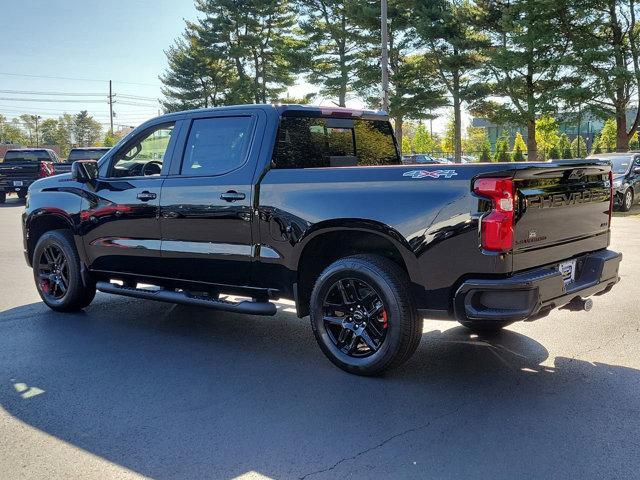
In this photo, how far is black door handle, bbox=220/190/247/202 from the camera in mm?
4938

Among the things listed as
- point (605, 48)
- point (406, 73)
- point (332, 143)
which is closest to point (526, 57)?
point (605, 48)

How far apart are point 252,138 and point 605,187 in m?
2.78

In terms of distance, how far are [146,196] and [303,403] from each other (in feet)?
8.36

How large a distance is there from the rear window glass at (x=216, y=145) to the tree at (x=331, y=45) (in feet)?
109

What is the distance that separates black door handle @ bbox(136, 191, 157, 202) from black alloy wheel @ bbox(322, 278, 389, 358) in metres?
1.92

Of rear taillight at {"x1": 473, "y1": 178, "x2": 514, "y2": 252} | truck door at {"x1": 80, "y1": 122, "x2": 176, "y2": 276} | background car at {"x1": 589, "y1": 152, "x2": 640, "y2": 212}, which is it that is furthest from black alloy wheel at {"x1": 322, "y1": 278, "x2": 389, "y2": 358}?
background car at {"x1": 589, "y1": 152, "x2": 640, "y2": 212}

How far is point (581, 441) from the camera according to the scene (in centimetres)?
339

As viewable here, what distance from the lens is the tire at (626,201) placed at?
16.9 meters

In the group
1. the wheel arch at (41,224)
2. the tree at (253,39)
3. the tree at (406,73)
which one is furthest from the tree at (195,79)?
the wheel arch at (41,224)

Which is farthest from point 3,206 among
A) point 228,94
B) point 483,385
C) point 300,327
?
point 228,94

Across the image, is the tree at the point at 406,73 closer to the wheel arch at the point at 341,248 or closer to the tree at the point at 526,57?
the tree at the point at 526,57

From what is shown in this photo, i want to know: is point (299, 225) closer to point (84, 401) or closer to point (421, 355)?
point (421, 355)

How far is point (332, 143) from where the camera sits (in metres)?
5.45

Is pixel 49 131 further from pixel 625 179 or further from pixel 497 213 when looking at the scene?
pixel 497 213
